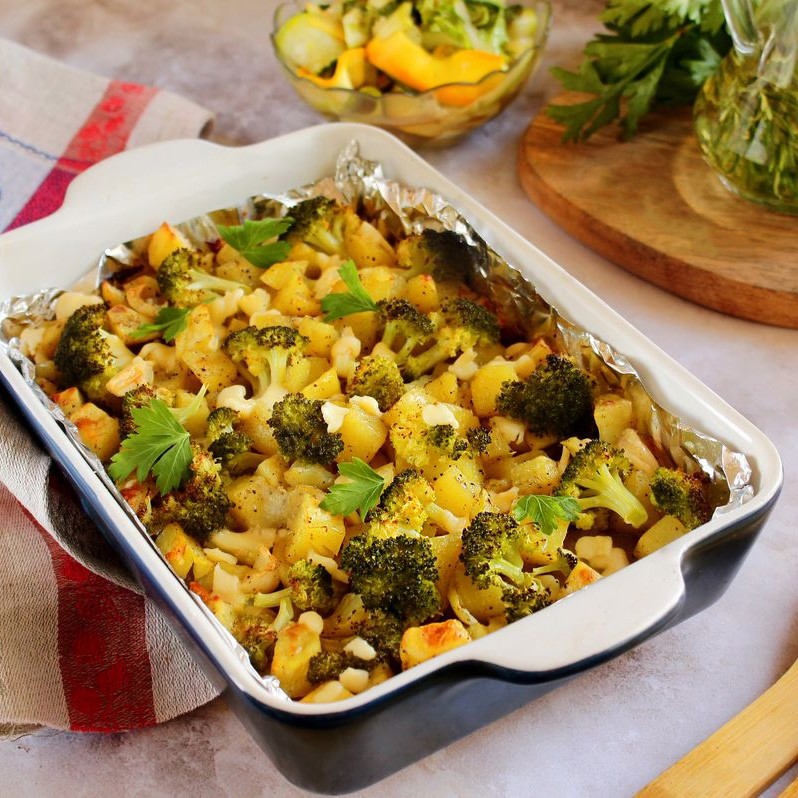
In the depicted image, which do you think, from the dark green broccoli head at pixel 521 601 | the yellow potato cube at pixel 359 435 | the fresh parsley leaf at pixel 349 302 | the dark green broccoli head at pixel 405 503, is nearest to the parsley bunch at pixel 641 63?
the fresh parsley leaf at pixel 349 302

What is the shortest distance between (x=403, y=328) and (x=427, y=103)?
0.71m

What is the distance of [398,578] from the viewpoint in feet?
4.34

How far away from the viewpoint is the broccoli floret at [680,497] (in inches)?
55.3

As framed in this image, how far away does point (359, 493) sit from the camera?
1425 mm

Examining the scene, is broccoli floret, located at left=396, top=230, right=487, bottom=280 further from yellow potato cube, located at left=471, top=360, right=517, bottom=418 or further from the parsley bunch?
the parsley bunch

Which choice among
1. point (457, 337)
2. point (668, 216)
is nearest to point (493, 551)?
point (457, 337)

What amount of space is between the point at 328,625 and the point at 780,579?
689 mm

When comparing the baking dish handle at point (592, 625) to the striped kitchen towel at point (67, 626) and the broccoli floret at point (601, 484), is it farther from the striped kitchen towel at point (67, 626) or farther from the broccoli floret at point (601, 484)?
the striped kitchen towel at point (67, 626)

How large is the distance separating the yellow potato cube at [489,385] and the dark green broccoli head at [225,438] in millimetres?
349

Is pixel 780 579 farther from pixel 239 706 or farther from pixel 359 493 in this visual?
pixel 239 706

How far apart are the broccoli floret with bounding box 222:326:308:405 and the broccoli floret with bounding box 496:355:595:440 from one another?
1.07ft

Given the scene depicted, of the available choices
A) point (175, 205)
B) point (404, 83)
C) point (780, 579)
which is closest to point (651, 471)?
point (780, 579)

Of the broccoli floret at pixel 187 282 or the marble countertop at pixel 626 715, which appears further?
the broccoli floret at pixel 187 282

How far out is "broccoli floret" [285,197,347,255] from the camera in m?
1.91
